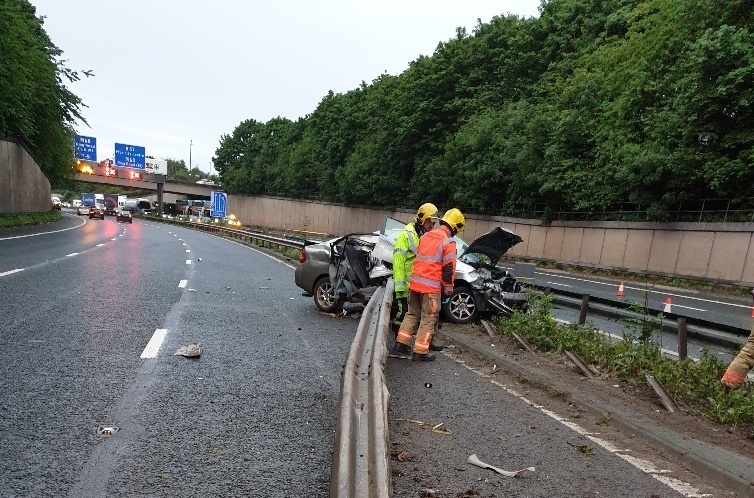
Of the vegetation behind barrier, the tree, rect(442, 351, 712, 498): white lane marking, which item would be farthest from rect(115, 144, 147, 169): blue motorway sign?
rect(442, 351, 712, 498): white lane marking

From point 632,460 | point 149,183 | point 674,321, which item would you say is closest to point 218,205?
point 674,321

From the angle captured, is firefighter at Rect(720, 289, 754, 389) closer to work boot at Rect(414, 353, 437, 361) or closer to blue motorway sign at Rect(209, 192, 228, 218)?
work boot at Rect(414, 353, 437, 361)

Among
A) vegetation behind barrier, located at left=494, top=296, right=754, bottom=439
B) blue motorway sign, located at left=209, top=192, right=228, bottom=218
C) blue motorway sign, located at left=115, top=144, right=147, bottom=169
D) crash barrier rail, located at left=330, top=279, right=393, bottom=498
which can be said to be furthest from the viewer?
blue motorway sign, located at left=115, top=144, right=147, bottom=169

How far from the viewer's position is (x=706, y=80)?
22.6 metres

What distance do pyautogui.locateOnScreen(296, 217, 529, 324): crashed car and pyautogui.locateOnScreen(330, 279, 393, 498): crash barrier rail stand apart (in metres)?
4.17

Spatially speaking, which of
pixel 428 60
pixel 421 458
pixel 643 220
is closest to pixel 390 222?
pixel 421 458

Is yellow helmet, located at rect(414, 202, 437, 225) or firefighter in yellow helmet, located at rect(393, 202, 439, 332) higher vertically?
yellow helmet, located at rect(414, 202, 437, 225)

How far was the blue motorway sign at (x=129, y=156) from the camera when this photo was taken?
61688 mm

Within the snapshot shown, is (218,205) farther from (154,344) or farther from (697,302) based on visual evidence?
(154,344)

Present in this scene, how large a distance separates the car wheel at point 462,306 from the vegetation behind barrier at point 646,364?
0.84 metres

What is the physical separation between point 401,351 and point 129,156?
6351 cm

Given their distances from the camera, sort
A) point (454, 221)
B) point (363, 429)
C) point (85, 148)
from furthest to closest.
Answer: point (85, 148), point (454, 221), point (363, 429)

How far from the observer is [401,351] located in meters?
7.25

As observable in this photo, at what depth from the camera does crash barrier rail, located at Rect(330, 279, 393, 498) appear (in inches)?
108
